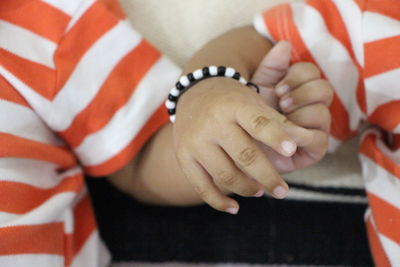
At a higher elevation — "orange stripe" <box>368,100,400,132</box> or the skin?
the skin

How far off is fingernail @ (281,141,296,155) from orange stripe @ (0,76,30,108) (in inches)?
11.1

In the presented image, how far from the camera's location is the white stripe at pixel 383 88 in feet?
1.59

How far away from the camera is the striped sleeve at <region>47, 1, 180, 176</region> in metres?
0.50

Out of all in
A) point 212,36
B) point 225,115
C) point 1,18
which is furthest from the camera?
point 212,36

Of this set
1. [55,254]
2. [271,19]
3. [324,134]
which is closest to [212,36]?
[271,19]

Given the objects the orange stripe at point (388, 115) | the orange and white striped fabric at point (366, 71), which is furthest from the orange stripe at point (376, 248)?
the orange stripe at point (388, 115)

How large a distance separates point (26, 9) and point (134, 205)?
0.87 feet

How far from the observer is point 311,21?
0.51 meters

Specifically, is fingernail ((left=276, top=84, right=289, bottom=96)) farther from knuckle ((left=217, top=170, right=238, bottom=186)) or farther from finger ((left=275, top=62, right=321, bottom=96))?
knuckle ((left=217, top=170, right=238, bottom=186))

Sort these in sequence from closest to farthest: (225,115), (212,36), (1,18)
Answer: (225,115) → (1,18) → (212,36)

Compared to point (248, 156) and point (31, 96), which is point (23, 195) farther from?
point (248, 156)

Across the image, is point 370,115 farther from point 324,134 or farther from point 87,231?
point 87,231

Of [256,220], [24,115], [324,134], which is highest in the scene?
[24,115]

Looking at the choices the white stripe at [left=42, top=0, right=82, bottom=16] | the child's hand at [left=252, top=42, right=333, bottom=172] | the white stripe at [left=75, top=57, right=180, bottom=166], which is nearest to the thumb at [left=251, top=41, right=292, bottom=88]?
the child's hand at [left=252, top=42, right=333, bottom=172]
